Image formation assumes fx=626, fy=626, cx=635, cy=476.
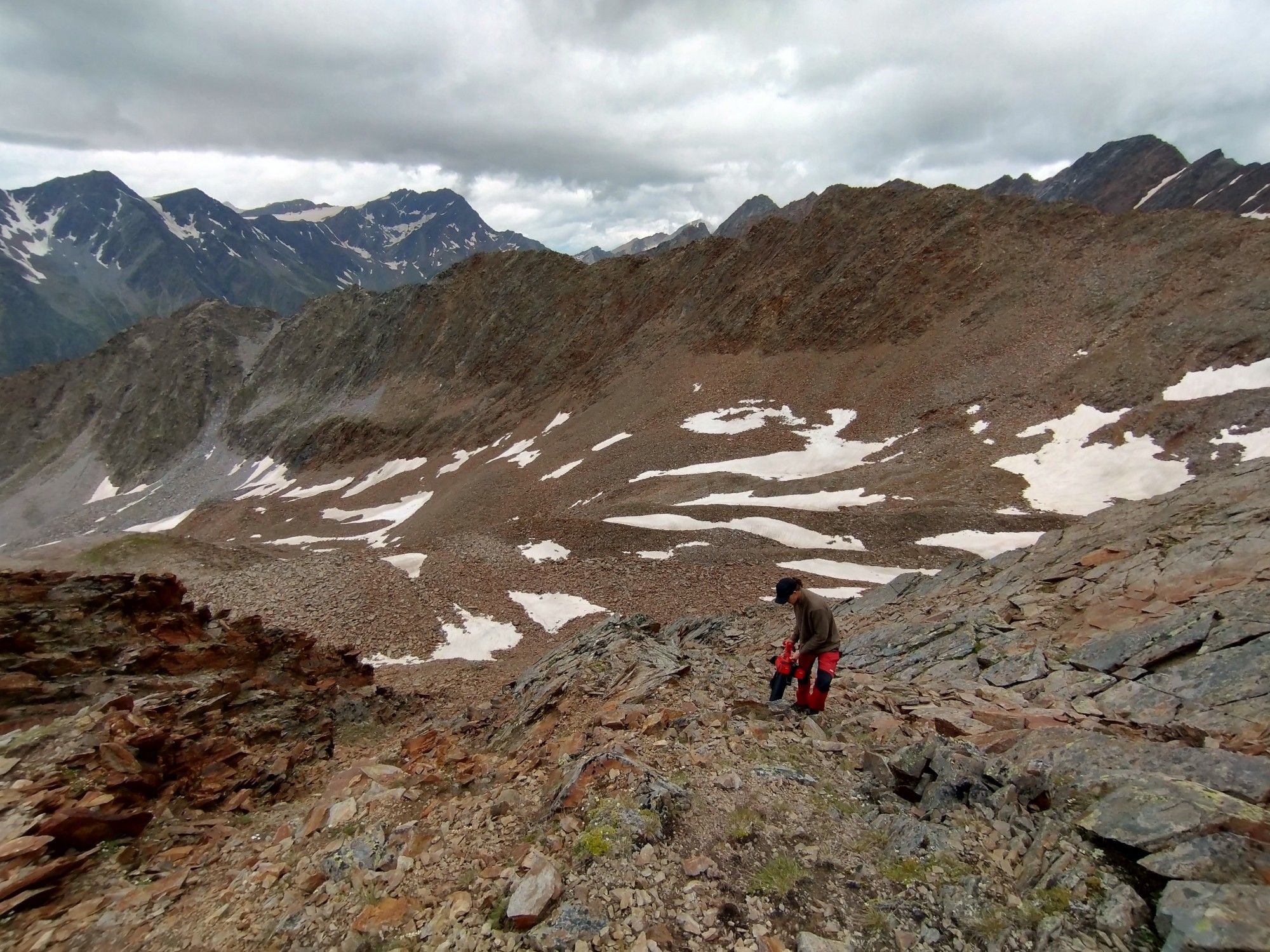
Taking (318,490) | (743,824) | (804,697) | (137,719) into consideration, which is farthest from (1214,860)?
(318,490)

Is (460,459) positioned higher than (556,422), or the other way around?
(556,422)

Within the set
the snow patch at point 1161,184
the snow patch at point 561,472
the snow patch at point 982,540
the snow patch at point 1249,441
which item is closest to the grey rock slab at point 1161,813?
the snow patch at point 982,540

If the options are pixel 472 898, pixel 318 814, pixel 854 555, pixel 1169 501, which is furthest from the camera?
pixel 854 555

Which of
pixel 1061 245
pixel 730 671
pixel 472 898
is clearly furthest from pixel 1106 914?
pixel 1061 245

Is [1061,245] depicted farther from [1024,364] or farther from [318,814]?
[318,814]

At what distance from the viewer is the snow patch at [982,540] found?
27416mm

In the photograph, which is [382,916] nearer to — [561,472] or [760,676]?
[760,676]

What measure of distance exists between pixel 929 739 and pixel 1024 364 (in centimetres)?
4630

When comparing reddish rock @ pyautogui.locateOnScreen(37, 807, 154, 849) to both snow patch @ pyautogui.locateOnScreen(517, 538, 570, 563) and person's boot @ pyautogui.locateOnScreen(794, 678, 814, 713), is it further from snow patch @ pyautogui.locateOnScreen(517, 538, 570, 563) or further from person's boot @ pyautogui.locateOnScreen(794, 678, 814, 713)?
snow patch @ pyautogui.locateOnScreen(517, 538, 570, 563)

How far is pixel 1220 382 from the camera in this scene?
3631cm

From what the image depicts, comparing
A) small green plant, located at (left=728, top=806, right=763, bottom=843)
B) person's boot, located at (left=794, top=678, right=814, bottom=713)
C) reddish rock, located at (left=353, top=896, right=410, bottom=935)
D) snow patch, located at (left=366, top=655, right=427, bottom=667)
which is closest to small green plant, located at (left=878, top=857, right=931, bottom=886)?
small green plant, located at (left=728, top=806, right=763, bottom=843)

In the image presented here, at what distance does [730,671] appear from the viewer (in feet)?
42.9

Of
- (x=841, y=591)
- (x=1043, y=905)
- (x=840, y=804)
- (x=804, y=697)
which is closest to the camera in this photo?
(x=1043, y=905)

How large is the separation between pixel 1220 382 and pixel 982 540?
21.6 metres
